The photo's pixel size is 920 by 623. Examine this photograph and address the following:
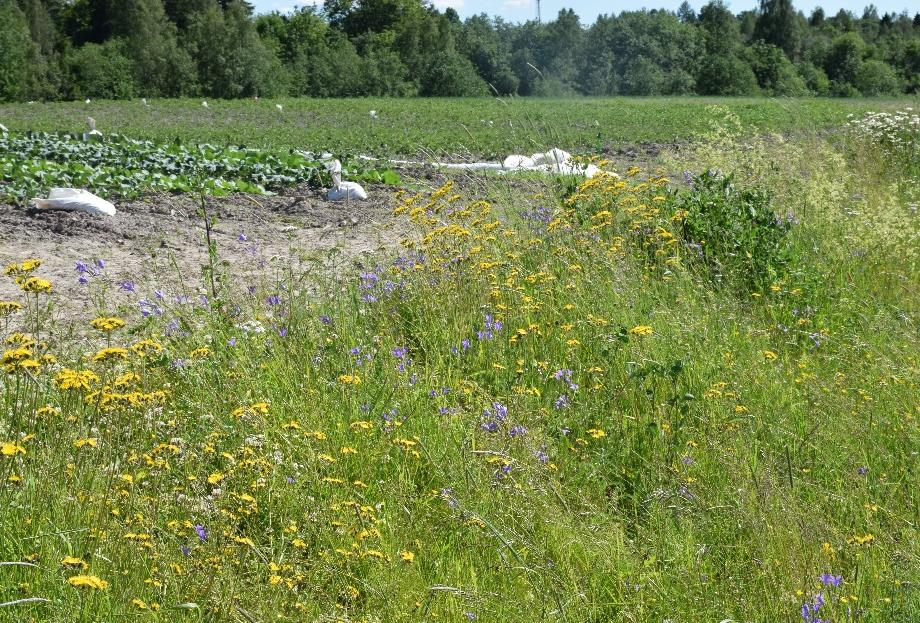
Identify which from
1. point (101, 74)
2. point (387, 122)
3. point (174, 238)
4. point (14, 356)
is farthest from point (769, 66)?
point (14, 356)

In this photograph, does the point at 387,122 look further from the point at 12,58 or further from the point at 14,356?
the point at 12,58

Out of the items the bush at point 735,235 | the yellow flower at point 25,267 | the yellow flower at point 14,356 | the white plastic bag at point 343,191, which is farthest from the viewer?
the white plastic bag at point 343,191

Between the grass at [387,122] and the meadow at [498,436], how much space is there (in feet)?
24.4

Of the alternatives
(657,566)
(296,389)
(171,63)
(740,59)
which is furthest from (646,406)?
(740,59)

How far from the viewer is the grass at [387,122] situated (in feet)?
52.5

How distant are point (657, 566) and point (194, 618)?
1.47 m

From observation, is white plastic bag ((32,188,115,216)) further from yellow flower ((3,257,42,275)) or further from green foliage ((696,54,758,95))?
green foliage ((696,54,758,95))

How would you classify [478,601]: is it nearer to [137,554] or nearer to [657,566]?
[657,566]

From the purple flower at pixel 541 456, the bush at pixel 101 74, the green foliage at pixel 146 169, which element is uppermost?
the bush at pixel 101 74

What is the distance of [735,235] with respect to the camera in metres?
6.01

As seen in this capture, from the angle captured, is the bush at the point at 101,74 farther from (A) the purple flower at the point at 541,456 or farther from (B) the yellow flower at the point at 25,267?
(A) the purple flower at the point at 541,456

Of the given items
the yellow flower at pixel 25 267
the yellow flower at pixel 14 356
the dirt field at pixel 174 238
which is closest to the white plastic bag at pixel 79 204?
the dirt field at pixel 174 238

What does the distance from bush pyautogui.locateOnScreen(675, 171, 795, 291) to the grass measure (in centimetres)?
663

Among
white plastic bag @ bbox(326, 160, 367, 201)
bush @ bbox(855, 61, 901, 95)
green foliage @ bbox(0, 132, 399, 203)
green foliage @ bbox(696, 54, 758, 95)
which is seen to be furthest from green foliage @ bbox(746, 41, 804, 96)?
white plastic bag @ bbox(326, 160, 367, 201)
